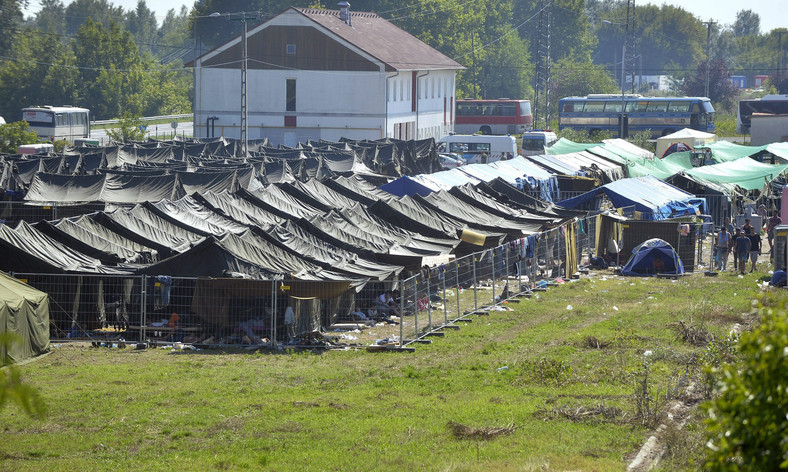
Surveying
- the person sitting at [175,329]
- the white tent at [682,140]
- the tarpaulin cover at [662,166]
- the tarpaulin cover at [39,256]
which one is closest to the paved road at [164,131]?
the white tent at [682,140]

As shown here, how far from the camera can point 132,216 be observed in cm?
2292

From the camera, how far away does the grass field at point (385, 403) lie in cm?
1127

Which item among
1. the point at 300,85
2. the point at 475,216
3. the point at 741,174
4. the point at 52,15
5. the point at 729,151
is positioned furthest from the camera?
the point at 52,15

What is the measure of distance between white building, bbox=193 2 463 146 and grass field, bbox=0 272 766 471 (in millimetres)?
45943

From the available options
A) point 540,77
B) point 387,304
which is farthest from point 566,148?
point 540,77

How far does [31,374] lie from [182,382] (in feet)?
8.58

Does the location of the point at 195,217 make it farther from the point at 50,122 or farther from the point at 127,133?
the point at 50,122

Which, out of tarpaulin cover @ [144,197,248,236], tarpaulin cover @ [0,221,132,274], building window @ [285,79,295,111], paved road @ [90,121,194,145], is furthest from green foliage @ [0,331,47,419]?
paved road @ [90,121,194,145]

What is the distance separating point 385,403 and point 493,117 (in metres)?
68.6

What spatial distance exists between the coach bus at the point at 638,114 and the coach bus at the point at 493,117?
3.37 m

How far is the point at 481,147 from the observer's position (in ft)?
178

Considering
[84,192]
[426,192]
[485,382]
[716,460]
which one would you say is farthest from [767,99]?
[716,460]

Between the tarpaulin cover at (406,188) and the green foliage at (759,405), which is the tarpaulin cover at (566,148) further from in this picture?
the green foliage at (759,405)

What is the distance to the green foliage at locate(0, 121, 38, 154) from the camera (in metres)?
53.5
